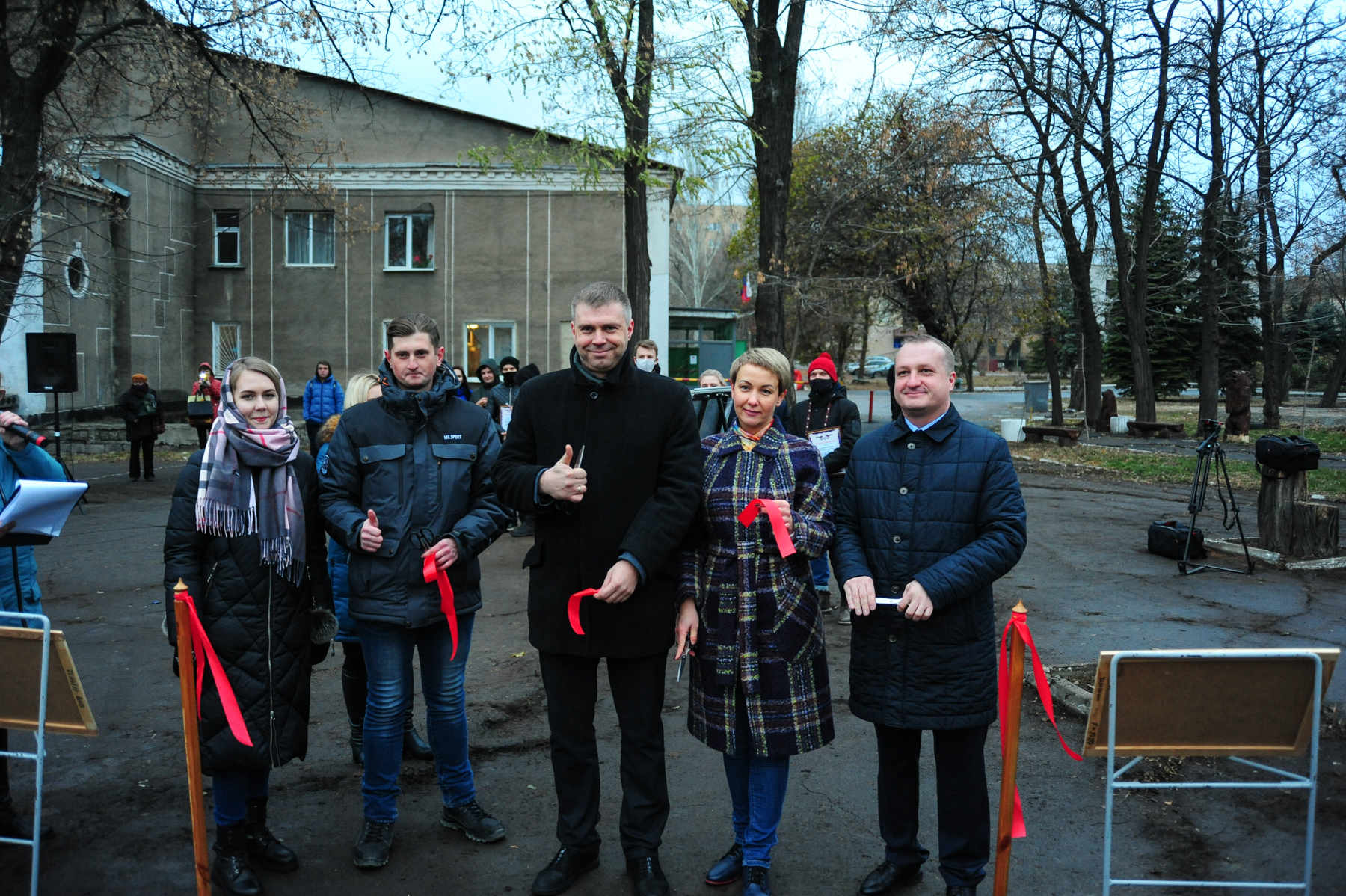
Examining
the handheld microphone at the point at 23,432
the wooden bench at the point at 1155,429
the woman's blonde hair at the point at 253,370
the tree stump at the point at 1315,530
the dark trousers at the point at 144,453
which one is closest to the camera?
the woman's blonde hair at the point at 253,370

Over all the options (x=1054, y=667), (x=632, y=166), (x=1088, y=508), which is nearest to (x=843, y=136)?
(x=632, y=166)

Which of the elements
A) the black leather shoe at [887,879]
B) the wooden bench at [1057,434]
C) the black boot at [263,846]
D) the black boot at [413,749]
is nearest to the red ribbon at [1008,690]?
the black leather shoe at [887,879]

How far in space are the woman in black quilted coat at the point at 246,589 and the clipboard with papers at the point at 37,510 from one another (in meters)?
0.47

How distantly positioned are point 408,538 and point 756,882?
175 centimetres

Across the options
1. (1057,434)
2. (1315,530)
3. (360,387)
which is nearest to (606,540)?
(360,387)

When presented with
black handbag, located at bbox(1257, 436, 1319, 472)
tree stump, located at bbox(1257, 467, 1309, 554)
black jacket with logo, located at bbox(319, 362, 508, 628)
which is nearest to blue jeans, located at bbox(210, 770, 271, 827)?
black jacket with logo, located at bbox(319, 362, 508, 628)

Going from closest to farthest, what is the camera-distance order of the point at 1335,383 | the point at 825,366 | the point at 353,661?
1. the point at 353,661
2. the point at 825,366
3. the point at 1335,383

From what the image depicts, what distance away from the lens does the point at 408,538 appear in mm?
3828

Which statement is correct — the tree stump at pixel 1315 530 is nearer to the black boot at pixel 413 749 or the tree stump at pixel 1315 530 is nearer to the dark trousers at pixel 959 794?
the dark trousers at pixel 959 794

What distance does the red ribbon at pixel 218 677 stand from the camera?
3373mm

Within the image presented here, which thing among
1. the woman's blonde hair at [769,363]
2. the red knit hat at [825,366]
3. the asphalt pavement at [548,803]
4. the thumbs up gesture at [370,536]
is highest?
the red knit hat at [825,366]

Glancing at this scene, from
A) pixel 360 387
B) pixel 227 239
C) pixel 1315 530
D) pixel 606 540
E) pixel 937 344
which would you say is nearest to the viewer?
pixel 606 540

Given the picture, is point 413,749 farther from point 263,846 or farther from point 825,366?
point 825,366

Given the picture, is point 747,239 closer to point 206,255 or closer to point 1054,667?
point 206,255
